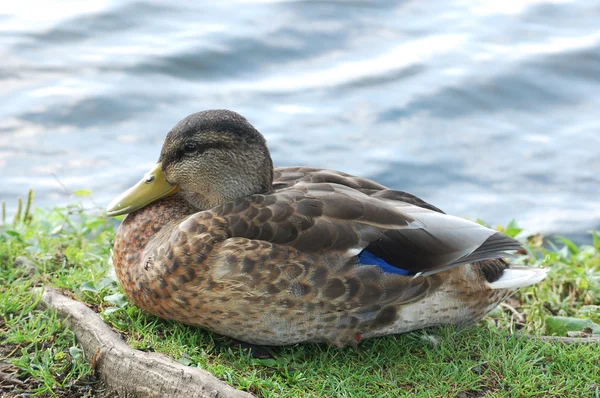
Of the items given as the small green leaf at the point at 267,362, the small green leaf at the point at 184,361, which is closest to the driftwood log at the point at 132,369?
the small green leaf at the point at 184,361

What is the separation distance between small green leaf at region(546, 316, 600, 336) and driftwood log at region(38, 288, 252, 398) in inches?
79.3

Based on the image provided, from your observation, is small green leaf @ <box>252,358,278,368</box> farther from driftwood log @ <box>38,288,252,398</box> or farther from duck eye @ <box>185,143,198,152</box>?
duck eye @ <box>185,143,198,152</box>

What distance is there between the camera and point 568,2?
1176cm

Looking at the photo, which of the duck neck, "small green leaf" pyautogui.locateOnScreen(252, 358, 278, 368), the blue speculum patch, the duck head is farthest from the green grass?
the duck head

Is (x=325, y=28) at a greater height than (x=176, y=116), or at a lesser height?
greater

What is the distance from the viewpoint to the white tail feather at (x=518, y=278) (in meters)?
4.52

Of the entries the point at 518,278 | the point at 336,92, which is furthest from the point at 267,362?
the point at 336,92

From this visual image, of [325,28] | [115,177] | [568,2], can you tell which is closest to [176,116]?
[115,177]

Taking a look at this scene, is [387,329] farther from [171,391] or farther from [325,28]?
[325,28]

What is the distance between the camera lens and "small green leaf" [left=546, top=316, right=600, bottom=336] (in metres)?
4.77

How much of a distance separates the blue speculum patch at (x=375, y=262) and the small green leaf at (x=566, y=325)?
117 centimetres

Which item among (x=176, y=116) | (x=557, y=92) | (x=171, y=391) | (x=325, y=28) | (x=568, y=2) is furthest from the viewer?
(x=568, y=2)

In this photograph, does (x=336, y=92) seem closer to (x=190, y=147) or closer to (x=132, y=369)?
(x=190, y=147)

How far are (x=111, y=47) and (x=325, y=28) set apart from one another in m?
2.58
